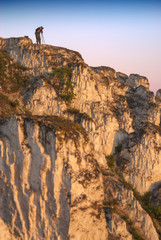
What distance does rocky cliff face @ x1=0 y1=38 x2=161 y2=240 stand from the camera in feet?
54.2

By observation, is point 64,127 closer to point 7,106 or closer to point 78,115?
point 7,106

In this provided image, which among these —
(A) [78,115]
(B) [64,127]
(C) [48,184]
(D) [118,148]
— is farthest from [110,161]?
(C) [48,184]

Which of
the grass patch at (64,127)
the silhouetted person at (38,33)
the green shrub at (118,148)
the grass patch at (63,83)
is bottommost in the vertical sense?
the green shrub at (118,148)

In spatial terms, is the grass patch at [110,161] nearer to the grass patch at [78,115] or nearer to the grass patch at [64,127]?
the grass patch at [78,115]

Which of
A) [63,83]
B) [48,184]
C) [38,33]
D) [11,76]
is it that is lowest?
[48,184]

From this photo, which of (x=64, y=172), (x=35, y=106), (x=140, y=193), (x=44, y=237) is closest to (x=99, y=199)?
(x=64, y=172)

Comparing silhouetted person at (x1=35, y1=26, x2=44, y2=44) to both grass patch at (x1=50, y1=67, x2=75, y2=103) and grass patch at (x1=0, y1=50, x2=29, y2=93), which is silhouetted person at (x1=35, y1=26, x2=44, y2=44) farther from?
grass patch at (x1=50, y1=67, x2=75, y2=103)

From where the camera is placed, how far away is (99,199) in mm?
17641

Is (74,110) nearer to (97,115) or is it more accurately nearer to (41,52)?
(97,115)

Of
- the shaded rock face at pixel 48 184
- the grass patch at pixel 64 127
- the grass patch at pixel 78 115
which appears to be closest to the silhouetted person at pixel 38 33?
the grass patch at pixel 78 115

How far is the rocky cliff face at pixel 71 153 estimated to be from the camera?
54.2 ft

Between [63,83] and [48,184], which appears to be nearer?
[48,184]

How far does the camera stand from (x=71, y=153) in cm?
1672

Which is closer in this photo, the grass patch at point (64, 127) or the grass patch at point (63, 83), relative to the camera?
the grass patch at point (64, 127)
